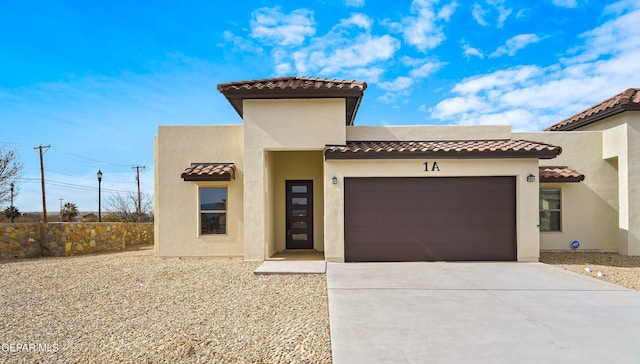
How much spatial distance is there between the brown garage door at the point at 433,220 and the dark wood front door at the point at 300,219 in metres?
3.06

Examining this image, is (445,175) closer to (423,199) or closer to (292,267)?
(423,199)

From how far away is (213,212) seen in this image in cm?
1225

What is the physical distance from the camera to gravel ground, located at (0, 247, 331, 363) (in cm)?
432

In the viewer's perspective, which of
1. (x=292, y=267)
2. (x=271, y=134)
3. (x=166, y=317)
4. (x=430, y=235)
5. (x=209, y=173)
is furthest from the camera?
(x=209, y=173)

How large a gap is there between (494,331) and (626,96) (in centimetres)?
1127

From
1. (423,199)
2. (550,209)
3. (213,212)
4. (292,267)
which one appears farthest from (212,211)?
(550,209)

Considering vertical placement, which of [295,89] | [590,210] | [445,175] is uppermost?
[295,89]

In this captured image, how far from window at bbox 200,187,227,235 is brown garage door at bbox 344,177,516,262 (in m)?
4.30

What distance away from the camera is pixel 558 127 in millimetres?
15609

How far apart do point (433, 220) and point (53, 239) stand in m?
14.3

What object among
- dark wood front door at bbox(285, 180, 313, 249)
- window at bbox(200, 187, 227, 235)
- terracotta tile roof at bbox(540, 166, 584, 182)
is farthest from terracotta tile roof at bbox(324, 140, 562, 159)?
window at bbox(200, 187, 227, 235)

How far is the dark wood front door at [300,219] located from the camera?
13.4 m

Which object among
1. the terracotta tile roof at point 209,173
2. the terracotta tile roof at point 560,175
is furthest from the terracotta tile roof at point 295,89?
the terracotta tile roof at point 560,175

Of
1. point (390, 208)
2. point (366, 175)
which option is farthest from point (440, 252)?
point (366, 175)
